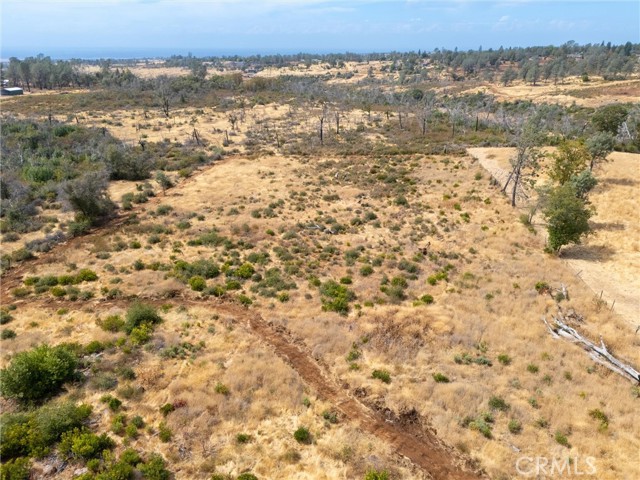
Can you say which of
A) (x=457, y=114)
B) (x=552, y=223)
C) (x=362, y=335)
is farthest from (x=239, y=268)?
(x=457, y=114)

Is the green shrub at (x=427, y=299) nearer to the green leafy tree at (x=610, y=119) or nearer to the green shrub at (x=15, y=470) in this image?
the green shrub at (x=15, y=470)

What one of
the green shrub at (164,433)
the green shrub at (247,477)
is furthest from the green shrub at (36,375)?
the green shrub at (247,477)

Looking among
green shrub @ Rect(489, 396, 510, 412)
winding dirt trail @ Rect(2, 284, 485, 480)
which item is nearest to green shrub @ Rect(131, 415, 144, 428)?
winding dirt trail @ Rect(2, 284, 485, 480)

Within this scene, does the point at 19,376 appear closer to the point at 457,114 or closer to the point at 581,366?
the point at 581,366

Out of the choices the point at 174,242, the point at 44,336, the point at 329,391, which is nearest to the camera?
the point at 329,391

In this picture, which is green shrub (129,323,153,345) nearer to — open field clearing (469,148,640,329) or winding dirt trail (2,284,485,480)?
winding dirt trail (2,284,485,480)

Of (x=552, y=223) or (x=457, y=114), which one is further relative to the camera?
(x=457, y=114)

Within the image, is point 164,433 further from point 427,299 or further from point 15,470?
point 427,299
